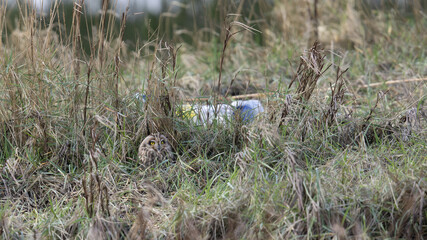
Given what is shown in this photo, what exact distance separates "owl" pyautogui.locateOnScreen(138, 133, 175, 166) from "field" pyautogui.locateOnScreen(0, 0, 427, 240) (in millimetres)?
44

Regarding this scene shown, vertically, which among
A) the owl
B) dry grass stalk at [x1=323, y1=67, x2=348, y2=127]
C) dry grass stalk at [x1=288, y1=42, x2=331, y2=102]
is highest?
dry grass stalk at [x1=288, y1=42, x2=331, y2=102]

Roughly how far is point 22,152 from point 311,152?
5.13 ft

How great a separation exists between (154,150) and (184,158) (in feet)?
0.60

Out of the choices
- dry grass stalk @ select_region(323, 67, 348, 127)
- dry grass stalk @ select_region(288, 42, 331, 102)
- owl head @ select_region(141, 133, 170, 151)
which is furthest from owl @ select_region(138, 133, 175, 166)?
dry grass stalk @ select_region(323, 67, 348, 127)

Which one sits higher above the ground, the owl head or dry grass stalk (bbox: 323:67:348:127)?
dry grass stalk (bbox: 323:67:348:127)

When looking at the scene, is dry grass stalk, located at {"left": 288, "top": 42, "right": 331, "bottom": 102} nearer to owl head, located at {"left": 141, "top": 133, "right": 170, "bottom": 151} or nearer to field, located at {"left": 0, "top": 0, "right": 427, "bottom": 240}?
field, located at {"left": 0, "top": 0, "right": 427, "bottom": 240}

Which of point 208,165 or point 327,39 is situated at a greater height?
point 327,39

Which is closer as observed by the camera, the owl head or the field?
the field

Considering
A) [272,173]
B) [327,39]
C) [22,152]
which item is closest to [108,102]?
[22,152]

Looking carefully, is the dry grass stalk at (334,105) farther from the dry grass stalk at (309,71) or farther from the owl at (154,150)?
the owl at (154,150)

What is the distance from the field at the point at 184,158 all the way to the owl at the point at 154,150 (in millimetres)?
44

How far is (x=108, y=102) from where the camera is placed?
2568 millimetres

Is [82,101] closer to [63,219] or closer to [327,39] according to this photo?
[63,219]

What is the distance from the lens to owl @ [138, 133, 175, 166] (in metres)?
2.38
